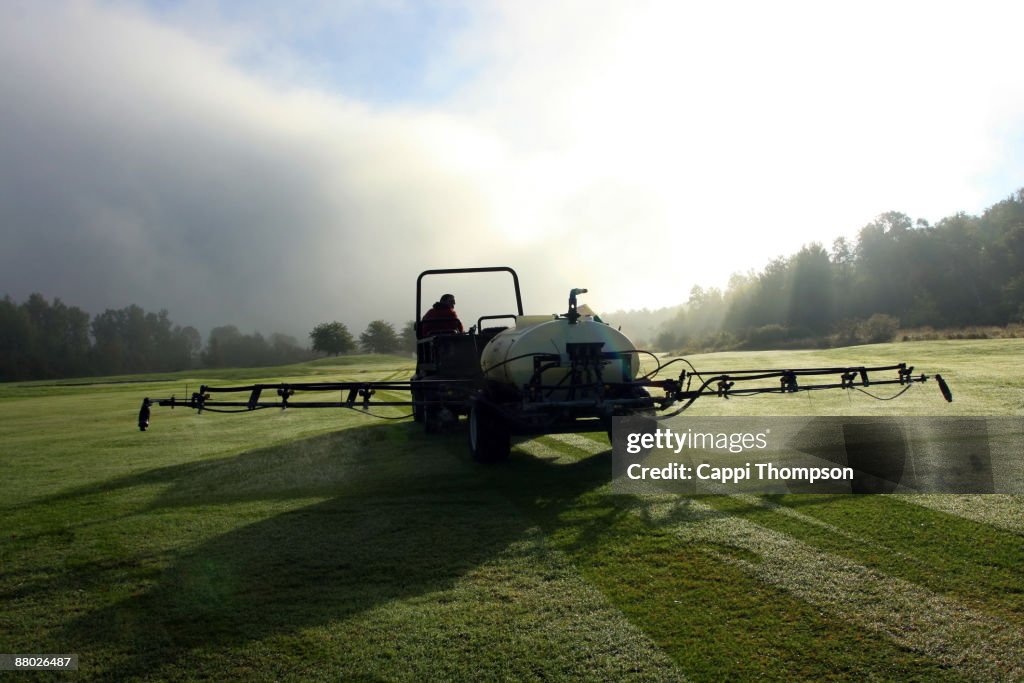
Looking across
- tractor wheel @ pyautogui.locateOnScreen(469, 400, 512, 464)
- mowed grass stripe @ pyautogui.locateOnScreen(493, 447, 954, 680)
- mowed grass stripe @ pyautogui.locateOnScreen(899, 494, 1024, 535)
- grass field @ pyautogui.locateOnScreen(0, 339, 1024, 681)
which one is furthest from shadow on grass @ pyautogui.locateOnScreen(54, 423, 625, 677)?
mowed grass stripe @ pyautogui.locateOnScreen(899, 494, 1024, 535)

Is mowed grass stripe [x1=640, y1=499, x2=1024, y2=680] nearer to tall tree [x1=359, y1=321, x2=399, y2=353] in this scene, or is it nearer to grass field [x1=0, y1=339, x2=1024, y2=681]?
grass field [x1=0, y1=339, x2=1024, y2=681]

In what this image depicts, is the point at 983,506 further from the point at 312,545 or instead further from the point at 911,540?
the point at 312,545

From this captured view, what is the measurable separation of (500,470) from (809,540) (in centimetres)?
507

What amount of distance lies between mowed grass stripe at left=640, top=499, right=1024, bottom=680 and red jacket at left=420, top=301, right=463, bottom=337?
9.00m

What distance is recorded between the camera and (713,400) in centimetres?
1909

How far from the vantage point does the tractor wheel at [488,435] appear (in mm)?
10102

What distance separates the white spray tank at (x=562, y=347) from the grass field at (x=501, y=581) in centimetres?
147

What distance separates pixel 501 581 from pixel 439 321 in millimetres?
9827

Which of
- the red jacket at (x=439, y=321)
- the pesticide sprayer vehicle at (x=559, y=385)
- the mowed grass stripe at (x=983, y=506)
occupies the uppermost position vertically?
the red jacket at (x=439, y=321)

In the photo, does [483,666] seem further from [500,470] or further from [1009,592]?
[500,470]

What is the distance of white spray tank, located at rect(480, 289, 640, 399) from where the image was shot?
948cm

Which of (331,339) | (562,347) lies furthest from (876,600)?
(331,339)

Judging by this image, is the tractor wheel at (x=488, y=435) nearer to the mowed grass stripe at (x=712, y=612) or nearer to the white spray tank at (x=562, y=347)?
the white spray tank at (x=562, y=347)

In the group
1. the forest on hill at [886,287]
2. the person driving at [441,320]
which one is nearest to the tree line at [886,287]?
the forest on hill at [886,287]
